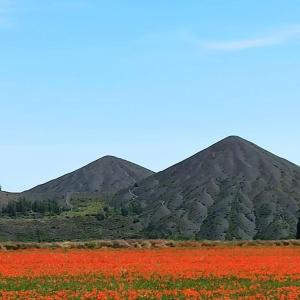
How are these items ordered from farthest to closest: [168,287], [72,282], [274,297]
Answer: [72,282] → [168,287] → [274,297]

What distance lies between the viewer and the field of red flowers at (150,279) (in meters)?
27.4

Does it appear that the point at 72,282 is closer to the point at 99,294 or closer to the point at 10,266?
the point at 99,294

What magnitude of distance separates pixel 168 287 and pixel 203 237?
556ft

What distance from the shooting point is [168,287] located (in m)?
30.3

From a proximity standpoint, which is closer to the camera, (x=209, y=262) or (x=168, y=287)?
(x=168, y=287)

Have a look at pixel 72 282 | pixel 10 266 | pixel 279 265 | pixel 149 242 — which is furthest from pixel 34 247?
pixel 72 282

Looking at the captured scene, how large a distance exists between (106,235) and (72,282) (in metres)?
161

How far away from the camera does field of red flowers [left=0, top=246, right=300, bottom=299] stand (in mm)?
27422

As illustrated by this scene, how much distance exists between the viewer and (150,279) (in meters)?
33.6

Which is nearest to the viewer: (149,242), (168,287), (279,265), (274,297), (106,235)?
(274,297)

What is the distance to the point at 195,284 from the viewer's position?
3164 centimetres

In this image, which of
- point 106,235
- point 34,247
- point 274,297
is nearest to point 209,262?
point 274,297

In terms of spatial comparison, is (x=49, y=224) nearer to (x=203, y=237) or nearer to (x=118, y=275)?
(x=203, y=237)

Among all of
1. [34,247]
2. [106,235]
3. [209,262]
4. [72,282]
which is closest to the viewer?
[72,282]
